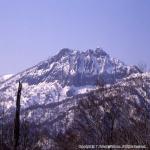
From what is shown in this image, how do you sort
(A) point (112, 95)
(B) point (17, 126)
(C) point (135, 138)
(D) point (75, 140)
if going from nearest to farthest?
(B) point (17, 126) < (C) point (135, 138) < (A) point (112, 95) < (D) point (75, 140)

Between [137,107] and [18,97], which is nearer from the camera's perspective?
[18,97]

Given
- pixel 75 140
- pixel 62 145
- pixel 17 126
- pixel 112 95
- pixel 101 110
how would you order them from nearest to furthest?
pixel 17 126 < pixel 112 95 < pixel 101 110 < pixel 75 140 < pixel 62 145

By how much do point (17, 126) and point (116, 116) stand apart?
2725 centimetres

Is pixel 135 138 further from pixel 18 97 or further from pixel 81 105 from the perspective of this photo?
pixel 18 97

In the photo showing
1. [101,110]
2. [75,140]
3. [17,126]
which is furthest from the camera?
[75,140]

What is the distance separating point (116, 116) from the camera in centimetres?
5291

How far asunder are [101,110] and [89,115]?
2.05 metres

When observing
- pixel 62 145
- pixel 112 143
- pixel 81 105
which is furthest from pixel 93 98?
pixel 62 145

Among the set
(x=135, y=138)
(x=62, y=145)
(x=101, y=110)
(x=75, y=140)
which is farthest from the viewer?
(x=62, y=145)

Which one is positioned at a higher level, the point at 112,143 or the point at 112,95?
the point at 112,95

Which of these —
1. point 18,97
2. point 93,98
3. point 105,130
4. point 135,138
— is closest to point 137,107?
point 135,138

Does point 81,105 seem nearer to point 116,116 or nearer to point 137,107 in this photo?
point 116,116

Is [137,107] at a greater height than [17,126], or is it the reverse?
[137,107]

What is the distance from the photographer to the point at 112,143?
2131 inches
